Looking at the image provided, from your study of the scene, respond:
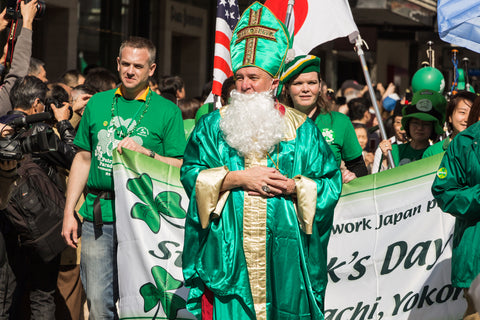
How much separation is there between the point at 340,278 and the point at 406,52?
29.3 meters

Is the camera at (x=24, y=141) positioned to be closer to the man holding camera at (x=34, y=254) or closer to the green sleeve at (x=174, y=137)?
the green sleeve at (x=174, y=137)

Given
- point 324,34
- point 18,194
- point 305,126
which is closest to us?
point 305,126

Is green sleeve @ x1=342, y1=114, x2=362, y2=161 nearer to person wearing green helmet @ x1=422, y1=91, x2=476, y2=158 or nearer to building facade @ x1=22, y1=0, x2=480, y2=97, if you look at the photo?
person wearing green helmet @ x1=422, y1=91, x2=476, y2=158

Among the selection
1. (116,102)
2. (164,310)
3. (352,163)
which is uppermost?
(116,102)

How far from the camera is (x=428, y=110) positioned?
6.87 metres

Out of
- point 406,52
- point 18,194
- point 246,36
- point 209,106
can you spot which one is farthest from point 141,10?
point 406,52

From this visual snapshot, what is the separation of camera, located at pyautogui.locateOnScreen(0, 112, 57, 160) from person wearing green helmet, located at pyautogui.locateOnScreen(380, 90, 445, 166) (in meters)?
3.00

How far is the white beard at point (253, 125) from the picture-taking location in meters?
4.48

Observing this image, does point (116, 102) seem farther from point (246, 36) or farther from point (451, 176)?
point (451, 176)

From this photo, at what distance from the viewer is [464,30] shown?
228 inches

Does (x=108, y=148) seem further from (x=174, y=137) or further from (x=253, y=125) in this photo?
(x=253, y=125)

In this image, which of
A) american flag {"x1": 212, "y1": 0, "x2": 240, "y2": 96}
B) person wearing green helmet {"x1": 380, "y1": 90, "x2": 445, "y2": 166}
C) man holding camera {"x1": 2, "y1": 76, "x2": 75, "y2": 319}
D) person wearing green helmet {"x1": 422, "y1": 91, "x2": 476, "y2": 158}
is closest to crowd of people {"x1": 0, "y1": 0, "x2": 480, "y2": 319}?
man holding camera {"x1": 2, "y1": 76, "x2": 75, "y2": 319}

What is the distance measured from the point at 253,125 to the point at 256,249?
0.65 meters

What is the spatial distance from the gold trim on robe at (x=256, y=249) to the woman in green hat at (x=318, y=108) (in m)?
1.46
